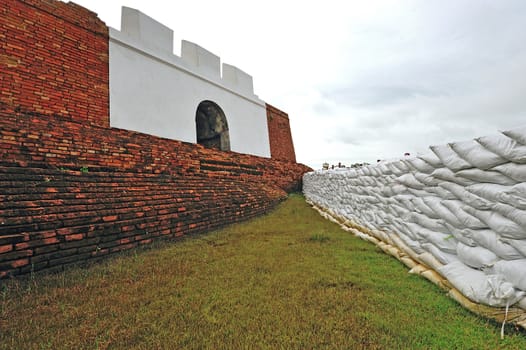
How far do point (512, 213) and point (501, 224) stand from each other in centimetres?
8

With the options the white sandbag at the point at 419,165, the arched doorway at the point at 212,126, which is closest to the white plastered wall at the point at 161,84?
the arched doorway at the point at 212,126

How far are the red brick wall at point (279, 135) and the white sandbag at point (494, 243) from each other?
8.53 metres

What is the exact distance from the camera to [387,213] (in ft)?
9.35

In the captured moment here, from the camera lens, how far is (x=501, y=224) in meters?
1.41

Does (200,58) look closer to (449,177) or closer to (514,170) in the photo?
(449,177)

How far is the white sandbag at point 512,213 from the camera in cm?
130

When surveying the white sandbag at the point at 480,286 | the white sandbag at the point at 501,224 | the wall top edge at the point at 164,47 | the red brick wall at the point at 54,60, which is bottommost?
the white sandbag at the point at 480,286

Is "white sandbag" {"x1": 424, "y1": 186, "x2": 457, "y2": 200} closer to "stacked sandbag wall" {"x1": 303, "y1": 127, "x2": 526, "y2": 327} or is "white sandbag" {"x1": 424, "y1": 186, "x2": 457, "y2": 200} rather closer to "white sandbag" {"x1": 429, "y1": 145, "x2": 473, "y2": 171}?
"stacked sandbag wall" {"x1": 303, "y1": 127, "x2": 526, "y2": 327}

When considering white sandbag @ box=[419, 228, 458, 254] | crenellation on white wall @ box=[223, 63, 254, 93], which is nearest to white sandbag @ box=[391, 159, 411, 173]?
white sandbag @ box=[419, 228, 458, 254]

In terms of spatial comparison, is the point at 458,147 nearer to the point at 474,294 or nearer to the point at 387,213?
the point at 474,294

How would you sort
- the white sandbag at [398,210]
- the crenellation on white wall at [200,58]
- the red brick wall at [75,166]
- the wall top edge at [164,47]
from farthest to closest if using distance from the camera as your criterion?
the crenellation on white wall at [200,58]
the wall top edge at [164,47]
the white sandbag at [398,210]
the red brick wall at [75,166]

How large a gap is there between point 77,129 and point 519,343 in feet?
14.5

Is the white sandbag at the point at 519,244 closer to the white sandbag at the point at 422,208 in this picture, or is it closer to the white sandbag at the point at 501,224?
the white sandbag at the point at 501,224

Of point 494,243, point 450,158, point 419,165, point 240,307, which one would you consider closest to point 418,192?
point 419,165
